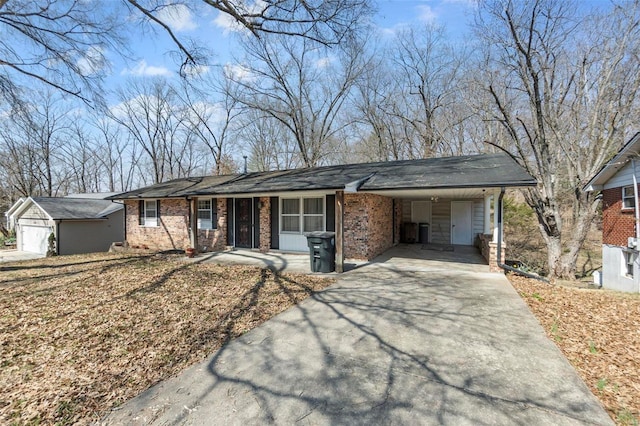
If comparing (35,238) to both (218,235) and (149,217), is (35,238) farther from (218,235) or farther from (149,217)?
(218,235)

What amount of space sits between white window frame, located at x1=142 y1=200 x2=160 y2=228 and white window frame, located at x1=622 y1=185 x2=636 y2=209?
1815 centimetres

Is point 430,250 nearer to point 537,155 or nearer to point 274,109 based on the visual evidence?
point 537,155

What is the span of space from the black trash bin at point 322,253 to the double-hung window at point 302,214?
2171mm

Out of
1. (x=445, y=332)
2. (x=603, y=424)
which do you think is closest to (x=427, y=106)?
(x=445, y=332)

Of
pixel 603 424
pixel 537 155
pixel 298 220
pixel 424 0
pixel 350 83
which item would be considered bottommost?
pixel 603 424

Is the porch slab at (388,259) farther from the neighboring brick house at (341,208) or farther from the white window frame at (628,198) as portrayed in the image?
the white window frame at (628,198)

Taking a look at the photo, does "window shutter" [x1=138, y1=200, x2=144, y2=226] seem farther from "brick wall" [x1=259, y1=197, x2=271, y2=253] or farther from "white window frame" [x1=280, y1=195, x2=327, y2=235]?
"white window frame" [x1=280, y1=195, x2=327, y2=235]

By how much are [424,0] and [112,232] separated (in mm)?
18710

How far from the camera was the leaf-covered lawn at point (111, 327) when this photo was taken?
9.16 ft

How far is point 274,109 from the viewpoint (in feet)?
69.5

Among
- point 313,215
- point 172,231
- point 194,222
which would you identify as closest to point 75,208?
point 172,231

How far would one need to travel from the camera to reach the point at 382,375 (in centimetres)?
303

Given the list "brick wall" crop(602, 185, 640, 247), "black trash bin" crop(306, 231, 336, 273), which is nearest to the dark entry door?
"black trash bin" crop(306, 231, 336, 273)

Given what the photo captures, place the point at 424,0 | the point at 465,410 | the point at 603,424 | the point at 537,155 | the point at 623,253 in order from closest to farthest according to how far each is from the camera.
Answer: the point at 603,424
the point at 465,410
the point at 424,0
the point at 623,253
the point at 537,155
